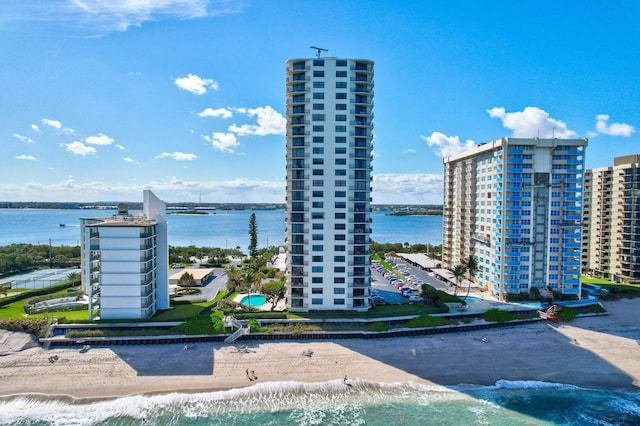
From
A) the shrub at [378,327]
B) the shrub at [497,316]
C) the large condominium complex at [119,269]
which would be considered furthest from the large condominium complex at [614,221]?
the large condominium complex at [119,269]

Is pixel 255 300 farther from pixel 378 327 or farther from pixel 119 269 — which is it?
pixel 378 327

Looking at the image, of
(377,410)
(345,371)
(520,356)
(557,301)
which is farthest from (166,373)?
(557,301)

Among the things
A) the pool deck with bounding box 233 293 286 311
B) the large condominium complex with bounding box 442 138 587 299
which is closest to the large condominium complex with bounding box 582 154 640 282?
the large condominium complex with bounding box 442 138 587 299

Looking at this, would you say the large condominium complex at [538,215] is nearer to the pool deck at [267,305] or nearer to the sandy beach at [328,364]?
the sandy beach at [328,364]

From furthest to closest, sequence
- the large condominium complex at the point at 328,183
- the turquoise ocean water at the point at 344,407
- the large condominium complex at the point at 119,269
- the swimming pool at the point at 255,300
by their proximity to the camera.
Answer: the swimming pool at the point at 255,300 < the large condominium complex at the point at 328,183 < the large condominium complex at the point at 119,269 < the turquoise ocean water at the point at 344,407

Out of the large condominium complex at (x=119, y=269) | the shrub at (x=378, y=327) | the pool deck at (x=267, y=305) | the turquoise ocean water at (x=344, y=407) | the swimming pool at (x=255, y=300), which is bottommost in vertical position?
the turquoise ocean water at (x=344, y=407)

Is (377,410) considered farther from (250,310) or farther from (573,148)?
(573,148)
